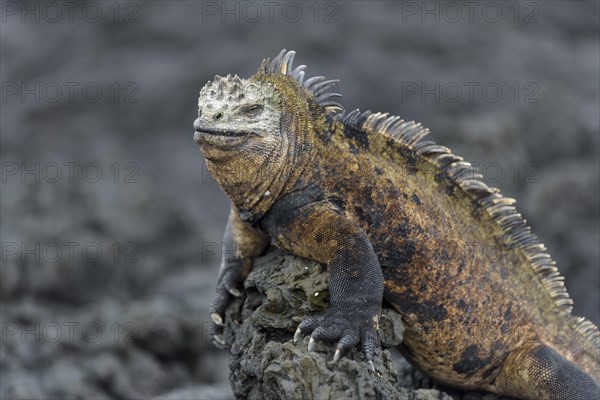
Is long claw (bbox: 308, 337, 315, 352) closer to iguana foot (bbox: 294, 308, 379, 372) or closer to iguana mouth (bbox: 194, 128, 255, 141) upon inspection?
iguana foot (bbox: 294, 308, 379, 372)

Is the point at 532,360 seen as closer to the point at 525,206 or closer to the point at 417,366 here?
the point at 417,366

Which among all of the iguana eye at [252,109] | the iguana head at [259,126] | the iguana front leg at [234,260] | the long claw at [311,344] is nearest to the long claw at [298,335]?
the long claw at [311,344]

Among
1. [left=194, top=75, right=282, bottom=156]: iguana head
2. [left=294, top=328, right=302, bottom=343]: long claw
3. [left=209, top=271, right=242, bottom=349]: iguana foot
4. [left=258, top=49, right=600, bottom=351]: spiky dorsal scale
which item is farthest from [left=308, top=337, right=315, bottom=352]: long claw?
[left=258, top=49, right=600, bottom=351]: spiky dorsal scale

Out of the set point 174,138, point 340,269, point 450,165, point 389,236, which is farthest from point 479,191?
point 174,138

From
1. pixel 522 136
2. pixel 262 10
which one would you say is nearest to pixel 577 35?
pixel 522 136

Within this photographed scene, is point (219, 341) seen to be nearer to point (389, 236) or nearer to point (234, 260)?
point (234, 260)

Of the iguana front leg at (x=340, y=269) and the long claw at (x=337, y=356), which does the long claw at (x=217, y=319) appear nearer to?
the iguana front leg at (x=340, y=269)
